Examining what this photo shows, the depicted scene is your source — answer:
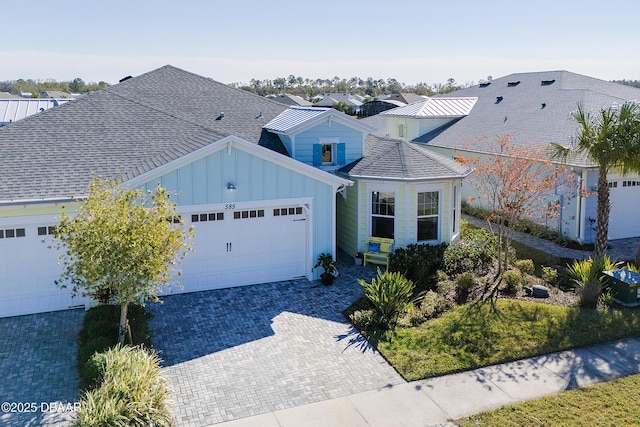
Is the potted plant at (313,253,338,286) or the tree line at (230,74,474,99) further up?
the tree line at (230,74,474,99)

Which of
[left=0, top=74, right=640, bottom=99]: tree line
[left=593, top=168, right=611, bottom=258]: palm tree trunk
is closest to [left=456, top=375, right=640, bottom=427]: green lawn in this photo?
[left=593, top=168, right=611, bottom=258]: palm tree trunk

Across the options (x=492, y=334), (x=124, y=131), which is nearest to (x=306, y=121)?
(x=124, y=131)

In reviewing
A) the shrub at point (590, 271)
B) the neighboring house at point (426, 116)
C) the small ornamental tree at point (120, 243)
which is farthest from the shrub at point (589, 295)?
the neighboring house at point (426, 116)

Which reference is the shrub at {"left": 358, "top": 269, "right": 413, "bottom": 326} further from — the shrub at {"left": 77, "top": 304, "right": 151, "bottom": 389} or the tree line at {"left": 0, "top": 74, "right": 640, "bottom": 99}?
the tree line at {"left": 0, "top": 74, "right": 640, "bottom": 99}

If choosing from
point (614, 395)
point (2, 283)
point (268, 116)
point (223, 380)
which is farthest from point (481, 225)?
point (2, 283)

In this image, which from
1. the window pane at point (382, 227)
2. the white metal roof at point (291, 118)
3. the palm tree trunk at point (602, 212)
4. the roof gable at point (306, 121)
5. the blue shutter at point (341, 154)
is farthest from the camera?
the blue shutter at point (341, 154)

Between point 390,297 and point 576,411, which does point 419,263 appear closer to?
point 390,297

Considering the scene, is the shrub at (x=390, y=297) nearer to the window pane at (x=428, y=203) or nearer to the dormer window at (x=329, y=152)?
the window pane at (x=428, y=203)
